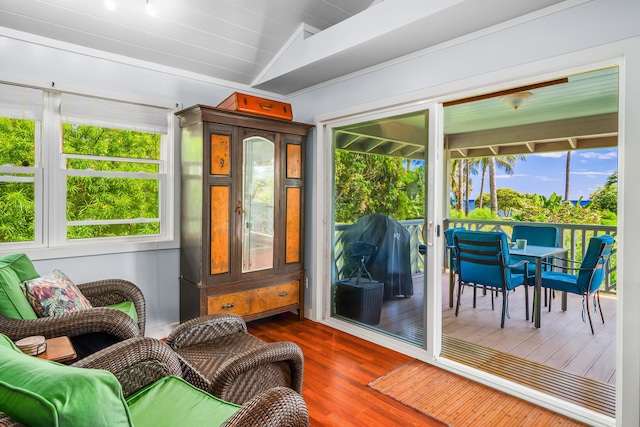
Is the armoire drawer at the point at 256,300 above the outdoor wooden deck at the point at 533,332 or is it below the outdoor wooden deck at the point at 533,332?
above

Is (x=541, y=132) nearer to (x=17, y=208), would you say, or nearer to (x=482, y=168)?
(x=482, y=168)

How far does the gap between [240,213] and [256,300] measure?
0.83 metres

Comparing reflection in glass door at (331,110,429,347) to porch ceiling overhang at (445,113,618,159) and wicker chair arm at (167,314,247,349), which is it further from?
porch ceiling overhang at (445,113,618,159)

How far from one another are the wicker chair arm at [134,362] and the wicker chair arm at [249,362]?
0.69 ft

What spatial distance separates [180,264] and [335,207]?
62.1 inches

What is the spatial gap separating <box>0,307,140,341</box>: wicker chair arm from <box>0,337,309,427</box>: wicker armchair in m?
0.51

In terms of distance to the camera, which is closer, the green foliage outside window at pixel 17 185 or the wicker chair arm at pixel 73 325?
the wicker chair arm at pixel 73 325

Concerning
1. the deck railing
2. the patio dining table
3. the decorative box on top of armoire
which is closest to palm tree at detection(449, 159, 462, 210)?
the deck railing

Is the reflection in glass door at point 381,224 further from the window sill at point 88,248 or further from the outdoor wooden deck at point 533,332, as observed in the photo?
the window sill at point 88,248

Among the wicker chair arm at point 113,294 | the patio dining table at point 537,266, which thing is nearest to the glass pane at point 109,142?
the wicker chair arm at point 113,294

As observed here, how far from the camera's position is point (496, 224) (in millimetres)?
5965

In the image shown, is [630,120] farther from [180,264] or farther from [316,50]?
[180,264]

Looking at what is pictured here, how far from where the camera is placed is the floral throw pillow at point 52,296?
6.66 ft

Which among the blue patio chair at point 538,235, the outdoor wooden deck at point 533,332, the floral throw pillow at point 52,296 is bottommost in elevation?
the outdoor wooden deck at point 533,332
